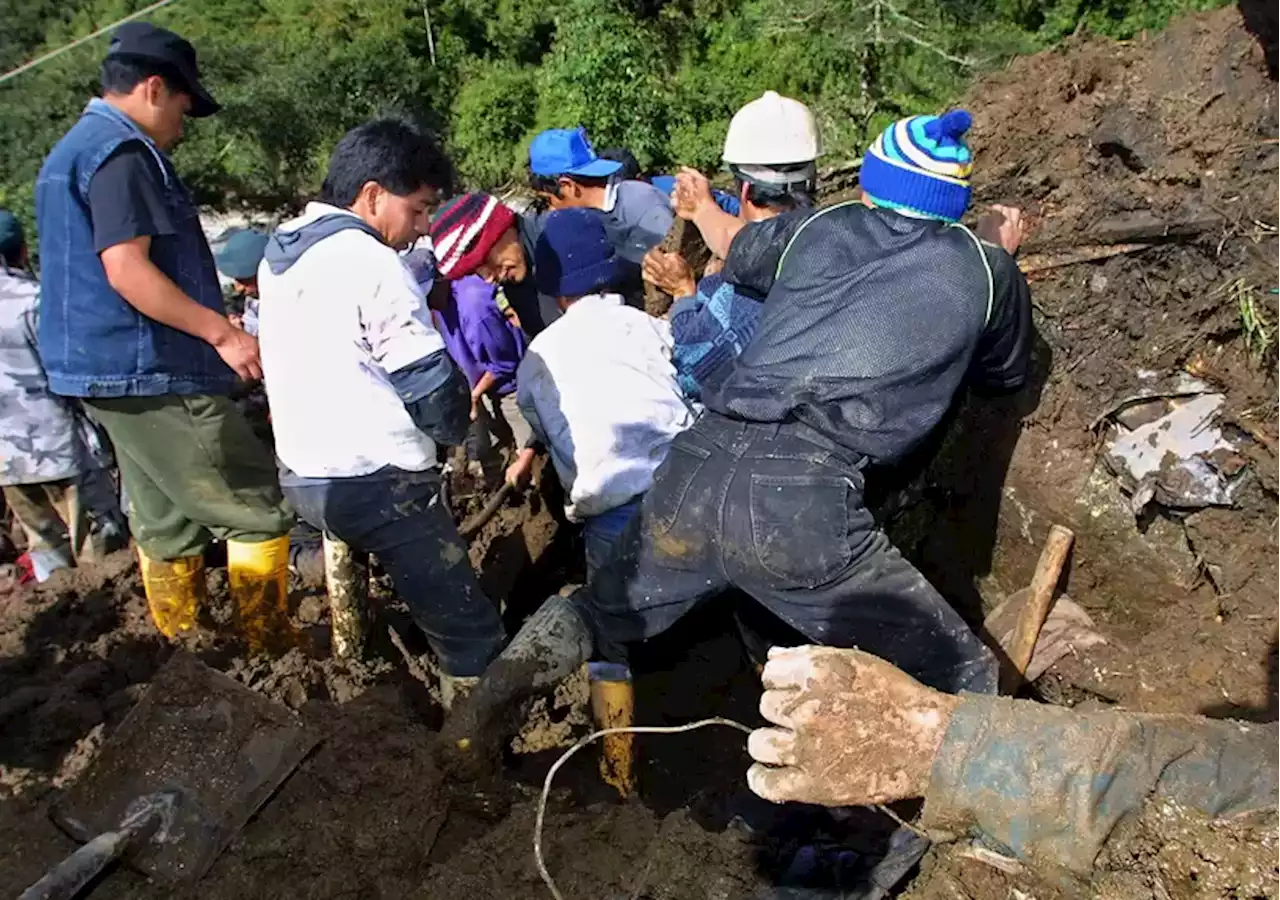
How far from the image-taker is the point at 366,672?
346 centimetres

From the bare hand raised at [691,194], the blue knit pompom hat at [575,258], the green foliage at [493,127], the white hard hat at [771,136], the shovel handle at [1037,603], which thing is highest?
the white hard hat at [771,136]

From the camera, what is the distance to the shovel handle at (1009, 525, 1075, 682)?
336 centimetres

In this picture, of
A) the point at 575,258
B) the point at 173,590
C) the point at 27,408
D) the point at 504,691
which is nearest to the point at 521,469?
the point at 575,258

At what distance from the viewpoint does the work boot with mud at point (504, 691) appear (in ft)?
9.34

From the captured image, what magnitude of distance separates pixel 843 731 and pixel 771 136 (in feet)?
8.00

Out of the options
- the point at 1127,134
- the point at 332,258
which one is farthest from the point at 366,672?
the point at 1127,134

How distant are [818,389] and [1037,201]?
184cm

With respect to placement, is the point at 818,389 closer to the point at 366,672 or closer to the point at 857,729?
the point at 857,729

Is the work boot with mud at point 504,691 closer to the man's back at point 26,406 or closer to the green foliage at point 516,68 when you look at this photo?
the man's back at point 26,406

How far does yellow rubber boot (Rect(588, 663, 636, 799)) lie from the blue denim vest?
164cm

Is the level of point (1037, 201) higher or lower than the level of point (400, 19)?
higher

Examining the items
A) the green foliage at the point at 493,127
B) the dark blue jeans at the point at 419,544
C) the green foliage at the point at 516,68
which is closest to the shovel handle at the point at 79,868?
the dark blue jeans at the point at 419,544

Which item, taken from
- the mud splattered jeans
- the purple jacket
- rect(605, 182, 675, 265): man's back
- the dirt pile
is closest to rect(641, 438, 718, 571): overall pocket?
the mud splattered jeans

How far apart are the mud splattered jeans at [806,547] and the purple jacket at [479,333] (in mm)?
1795
